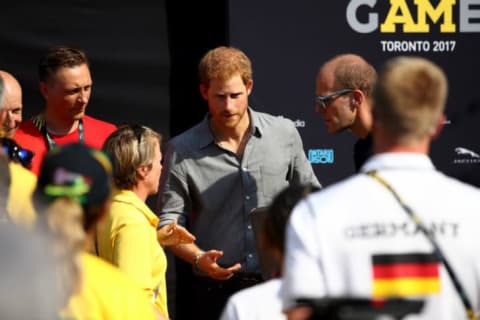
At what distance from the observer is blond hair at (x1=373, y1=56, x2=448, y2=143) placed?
2.75 meters

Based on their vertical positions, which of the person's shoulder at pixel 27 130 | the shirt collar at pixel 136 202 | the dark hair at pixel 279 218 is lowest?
the shirt collar at pixel 136 202

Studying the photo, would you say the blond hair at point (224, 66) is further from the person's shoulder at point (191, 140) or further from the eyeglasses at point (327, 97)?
the eyeglasses at point (327, 97)

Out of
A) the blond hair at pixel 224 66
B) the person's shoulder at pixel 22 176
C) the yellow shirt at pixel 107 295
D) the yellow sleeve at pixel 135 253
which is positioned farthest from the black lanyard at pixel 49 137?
the yellow shirt at pixel 107 295

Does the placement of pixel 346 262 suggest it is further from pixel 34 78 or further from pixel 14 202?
pixel 34 78

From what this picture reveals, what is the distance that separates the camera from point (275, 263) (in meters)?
3.23

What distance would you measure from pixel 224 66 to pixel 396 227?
101 inches

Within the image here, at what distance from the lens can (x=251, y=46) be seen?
6.12 m

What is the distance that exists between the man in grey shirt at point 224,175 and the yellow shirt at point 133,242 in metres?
1.03

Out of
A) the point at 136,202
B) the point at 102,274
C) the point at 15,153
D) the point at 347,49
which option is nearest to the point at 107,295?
the point at 102,274

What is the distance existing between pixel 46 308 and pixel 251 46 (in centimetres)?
441

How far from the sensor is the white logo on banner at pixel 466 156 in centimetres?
631

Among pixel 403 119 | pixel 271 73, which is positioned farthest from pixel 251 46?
pixel 403 119

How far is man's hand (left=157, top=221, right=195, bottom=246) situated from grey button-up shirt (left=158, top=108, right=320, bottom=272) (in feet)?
1.52

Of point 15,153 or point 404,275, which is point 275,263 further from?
point 15,153
